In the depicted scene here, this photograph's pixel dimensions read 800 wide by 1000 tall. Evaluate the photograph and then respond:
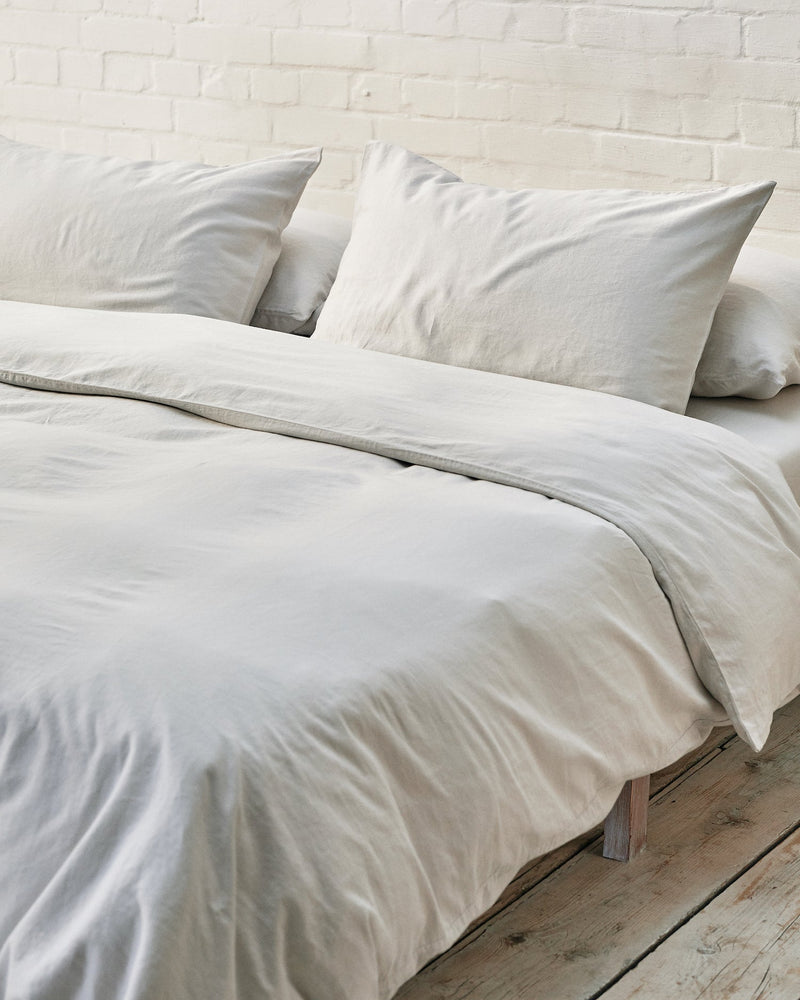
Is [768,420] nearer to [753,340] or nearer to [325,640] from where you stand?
[753,340]

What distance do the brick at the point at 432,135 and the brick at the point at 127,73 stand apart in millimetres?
718

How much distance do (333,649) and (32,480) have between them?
0.61 meters

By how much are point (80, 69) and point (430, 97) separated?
1.08 m

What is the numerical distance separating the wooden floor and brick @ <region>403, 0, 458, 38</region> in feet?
5.95

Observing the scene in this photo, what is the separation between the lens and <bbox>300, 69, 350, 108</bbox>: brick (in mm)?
3295

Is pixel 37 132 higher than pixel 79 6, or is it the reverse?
pixel 79 6

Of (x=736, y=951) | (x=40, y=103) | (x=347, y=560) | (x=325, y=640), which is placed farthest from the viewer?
(x=40, y=103)

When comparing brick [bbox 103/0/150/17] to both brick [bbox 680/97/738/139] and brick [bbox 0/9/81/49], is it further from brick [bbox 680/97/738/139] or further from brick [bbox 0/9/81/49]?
brick [bbox 680/97/738/139]

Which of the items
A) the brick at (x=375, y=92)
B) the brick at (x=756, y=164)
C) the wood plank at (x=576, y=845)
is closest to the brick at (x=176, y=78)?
the brick at (x=375, y=92)

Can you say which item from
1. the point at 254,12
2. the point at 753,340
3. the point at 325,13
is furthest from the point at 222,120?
the point at 753,340

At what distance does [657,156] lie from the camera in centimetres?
291

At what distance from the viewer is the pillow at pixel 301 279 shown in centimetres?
283

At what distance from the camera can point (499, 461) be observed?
187cm

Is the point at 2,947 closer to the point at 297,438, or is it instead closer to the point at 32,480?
the point at 32,480
